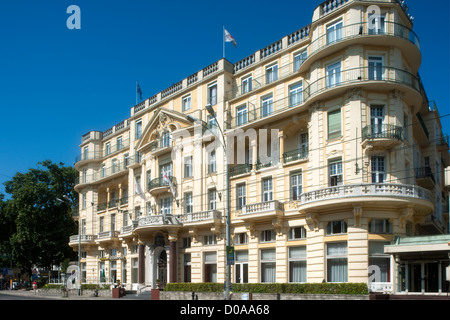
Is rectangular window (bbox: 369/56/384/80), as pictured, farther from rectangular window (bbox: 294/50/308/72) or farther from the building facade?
rectangular window (bbox: 294/50/308/72)

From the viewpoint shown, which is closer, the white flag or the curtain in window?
the curtain in window

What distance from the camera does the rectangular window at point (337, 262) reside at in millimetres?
30906

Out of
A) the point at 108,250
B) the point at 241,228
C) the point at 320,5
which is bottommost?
the point at 108,250

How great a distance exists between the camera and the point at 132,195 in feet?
175

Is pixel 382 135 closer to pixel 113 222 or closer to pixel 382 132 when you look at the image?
pixel 382 132

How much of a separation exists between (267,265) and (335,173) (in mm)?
9607

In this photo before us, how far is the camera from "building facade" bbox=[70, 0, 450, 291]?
30.8m

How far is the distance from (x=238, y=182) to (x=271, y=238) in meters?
6.10

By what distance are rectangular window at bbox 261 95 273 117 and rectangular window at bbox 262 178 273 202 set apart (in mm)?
5351

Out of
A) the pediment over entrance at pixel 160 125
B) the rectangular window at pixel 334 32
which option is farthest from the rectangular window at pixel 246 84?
the rectangular window at pixel 334 32

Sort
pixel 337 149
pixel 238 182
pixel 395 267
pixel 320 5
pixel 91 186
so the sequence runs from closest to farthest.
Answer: pixel 395 267
pixel 337 149
pixel 320 5
pixel 238 182
pixel 91 186

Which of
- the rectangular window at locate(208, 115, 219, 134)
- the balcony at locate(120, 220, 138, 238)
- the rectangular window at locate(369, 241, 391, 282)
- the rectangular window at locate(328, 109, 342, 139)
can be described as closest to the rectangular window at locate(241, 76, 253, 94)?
the rectangular window at locate(208, 115, 219, 134)
